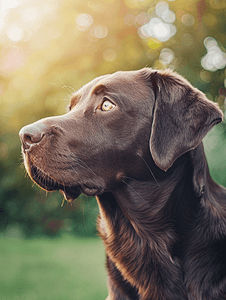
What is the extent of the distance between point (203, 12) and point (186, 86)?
7994 mm

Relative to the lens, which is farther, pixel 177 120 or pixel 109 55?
pixel 109 55

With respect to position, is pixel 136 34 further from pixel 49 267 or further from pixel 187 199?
pixel 187 199

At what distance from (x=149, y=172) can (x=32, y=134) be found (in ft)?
3.20

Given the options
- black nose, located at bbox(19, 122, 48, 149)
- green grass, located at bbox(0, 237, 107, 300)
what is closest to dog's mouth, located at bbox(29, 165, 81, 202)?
black nose, located at bbox(19, 122, 48, 149)

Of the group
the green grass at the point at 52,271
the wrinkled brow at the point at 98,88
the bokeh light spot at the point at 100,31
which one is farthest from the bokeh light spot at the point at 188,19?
the wrinkled brow at the point at 98,88

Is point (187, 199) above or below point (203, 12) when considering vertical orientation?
below

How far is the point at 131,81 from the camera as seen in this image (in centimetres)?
263

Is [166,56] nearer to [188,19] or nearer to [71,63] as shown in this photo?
[188,19]

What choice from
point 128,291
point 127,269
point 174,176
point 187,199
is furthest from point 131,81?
point 128,291

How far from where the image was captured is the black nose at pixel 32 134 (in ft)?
7.07

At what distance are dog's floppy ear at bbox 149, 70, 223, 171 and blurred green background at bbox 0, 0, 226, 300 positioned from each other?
17.5 ft

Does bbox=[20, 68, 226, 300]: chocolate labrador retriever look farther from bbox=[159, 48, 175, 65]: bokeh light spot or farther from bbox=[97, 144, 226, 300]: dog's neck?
bbox=[159, 48, 175, 65]: bokeh light spot

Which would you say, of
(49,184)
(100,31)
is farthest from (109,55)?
(49,184)

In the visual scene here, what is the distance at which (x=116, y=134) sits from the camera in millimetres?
2439
